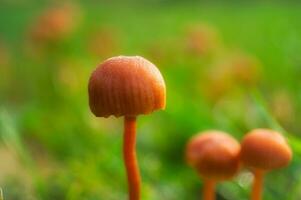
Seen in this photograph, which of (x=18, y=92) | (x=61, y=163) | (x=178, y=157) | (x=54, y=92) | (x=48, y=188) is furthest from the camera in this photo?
(x=18, y=92)

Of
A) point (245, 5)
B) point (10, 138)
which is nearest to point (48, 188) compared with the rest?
point (10, 138)

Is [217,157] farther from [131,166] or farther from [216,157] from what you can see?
[131,166]

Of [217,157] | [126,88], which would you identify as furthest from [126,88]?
[217,157]

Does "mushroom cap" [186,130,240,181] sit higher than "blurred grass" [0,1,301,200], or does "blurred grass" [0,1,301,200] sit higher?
"blurred grass" [0,1,301,200]

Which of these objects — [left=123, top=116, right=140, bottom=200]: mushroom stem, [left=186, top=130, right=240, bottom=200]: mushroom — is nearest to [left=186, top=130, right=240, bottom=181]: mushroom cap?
[left=186, top=130, right=240, bottom=200]: mushroom

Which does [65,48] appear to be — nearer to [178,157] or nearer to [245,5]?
[178,157]

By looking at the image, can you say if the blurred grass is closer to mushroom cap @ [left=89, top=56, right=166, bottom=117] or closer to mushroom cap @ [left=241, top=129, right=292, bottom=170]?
mushroom cap @ [left=241, top=129, right=292, bottom=170]

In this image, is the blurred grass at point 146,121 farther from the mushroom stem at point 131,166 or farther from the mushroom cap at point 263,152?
the mushroom stem at point 131,166

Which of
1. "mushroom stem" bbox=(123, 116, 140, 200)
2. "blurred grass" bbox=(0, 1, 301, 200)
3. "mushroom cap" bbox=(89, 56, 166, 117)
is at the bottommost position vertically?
"mushroom stem" bbox=(123, 116, 140, 200)
